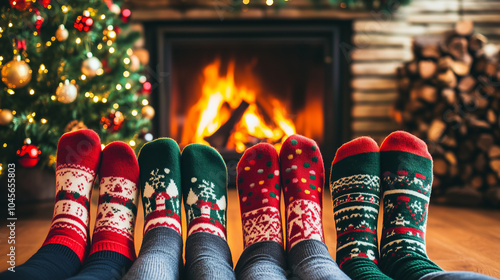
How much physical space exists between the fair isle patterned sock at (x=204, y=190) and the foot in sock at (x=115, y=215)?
0.13m

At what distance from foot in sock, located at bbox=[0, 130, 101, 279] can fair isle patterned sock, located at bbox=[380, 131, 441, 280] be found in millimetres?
642

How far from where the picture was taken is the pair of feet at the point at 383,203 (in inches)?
33.7

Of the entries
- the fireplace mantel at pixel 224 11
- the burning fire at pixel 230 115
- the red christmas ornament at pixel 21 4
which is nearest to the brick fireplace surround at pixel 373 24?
the fireplace mantel at pixel 224 11

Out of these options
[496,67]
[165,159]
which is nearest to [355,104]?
[496,67]

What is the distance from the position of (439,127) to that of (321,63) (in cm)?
67

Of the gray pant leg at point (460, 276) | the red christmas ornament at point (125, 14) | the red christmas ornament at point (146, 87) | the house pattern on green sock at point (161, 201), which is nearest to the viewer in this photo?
the gray pant leg at point (460, 276)

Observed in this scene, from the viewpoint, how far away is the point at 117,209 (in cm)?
97

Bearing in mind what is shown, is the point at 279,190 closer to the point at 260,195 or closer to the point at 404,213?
the point at 260,195

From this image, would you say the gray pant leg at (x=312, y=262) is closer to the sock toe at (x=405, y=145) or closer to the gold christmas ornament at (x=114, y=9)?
the sock toe at (x=405, y=145)

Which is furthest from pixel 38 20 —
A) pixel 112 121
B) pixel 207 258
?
pixel 207 258

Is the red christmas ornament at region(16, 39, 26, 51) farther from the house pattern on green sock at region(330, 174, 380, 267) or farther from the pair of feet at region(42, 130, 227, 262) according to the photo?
the house pattern on green sock at region(330, 174, 380, 267)

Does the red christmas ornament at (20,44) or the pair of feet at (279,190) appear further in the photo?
the red christmas ornament at (20,44)

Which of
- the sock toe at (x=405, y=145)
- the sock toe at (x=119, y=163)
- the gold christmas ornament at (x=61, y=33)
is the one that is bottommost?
the sock toe at (x=119, y=163)

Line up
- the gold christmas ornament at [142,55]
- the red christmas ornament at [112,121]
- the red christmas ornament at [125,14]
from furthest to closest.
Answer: the gold christmas ornament at [142,55] → the red christmas ornament at [125,14] → the red christmas ornament at [112,121]
